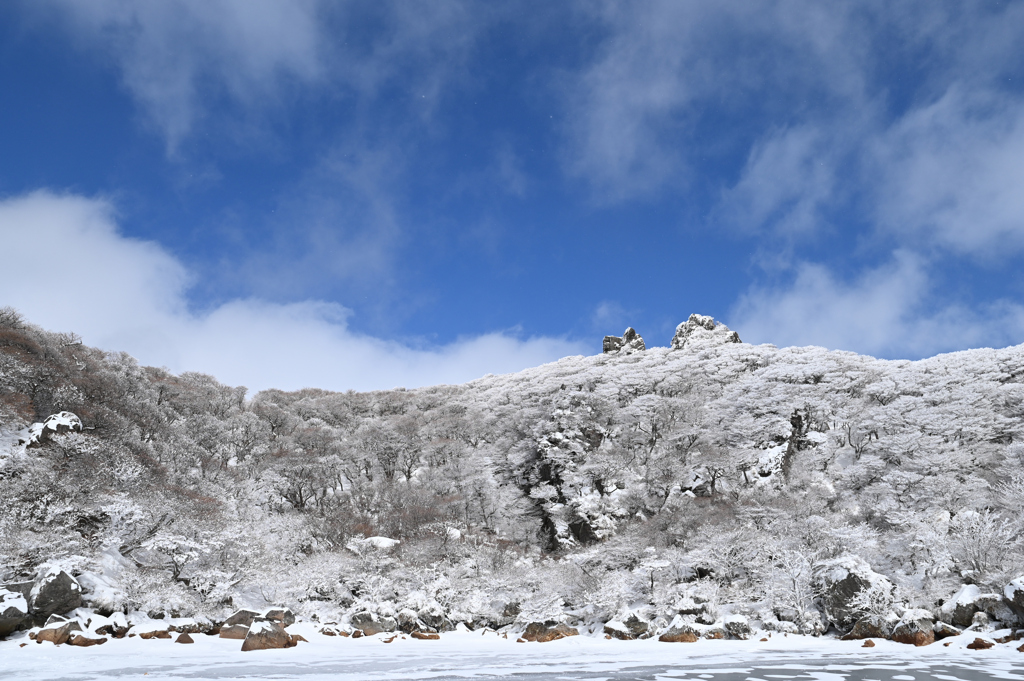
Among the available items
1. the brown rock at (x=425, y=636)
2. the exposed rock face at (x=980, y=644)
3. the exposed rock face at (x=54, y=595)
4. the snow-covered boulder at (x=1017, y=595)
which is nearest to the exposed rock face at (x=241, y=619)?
the exposed rock face at (x=54, y=595)

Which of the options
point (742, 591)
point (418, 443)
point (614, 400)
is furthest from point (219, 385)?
point (742, 591)

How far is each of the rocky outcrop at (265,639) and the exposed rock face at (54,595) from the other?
966cm

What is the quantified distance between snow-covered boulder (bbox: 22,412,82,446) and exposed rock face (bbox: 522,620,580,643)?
1478 inches

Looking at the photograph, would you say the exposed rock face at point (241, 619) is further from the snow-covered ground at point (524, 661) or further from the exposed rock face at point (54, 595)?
the exposed rock face at point (54, 595)

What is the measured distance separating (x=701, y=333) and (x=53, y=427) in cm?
8911

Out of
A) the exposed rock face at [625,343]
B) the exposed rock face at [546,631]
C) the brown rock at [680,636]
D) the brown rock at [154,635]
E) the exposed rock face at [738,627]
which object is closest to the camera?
the brown rock at [154,635]

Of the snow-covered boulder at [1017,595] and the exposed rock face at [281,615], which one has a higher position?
the snow-covered boulder at [1017,595]

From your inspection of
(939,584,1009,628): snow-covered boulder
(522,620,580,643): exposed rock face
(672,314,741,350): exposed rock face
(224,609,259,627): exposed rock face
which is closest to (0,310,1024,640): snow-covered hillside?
(939,584,1009,628): snow-covered boulder

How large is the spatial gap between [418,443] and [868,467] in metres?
48.1

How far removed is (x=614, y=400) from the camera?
7050 centimetres

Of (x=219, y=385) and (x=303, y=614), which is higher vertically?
(x=219, y=385)

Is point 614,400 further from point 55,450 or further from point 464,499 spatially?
point 55,450

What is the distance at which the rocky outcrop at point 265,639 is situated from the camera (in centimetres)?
2564

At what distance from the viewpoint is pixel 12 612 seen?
79.7ft
